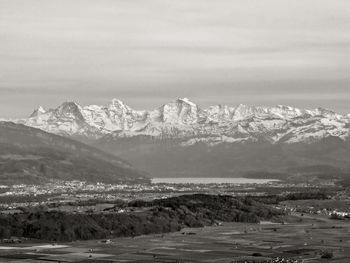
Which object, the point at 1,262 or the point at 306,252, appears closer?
the point at 1,262

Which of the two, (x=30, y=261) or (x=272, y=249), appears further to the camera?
(x=272, y=249)

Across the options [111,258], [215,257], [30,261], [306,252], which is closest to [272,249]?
[306,252]

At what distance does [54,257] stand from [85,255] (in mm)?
7064

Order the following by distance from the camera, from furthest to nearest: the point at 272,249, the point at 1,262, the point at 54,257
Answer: the point at 272,249 < the point at 54,257 < the point at 1,262

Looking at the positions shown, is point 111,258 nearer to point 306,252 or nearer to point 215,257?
point 215,257

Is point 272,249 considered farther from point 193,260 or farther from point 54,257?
point 54,257

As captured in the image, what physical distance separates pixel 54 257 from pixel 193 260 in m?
28.0

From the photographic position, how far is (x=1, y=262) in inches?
6688

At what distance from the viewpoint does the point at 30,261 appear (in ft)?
566

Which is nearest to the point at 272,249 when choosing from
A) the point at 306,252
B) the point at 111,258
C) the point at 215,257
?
the point at 306,252

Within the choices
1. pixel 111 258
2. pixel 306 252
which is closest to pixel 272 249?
pixel 306 252

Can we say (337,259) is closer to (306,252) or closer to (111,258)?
(306,252)

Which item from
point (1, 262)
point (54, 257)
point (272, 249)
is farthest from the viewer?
point (272, 249)

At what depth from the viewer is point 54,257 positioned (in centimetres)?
18150
